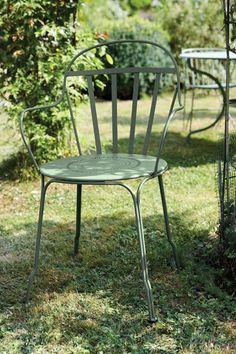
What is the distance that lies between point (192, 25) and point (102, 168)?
664 cm

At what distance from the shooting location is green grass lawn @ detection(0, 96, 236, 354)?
2.21m

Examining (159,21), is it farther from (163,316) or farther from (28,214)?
(163,316)

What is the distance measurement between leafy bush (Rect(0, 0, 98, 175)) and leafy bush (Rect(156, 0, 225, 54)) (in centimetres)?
472

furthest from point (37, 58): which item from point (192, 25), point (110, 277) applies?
point (192, 25)

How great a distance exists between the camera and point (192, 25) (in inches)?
338

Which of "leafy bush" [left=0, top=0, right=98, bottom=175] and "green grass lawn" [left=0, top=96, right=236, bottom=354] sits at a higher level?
"leafy bush" [left=0, top=0, right=98, bottom=175]

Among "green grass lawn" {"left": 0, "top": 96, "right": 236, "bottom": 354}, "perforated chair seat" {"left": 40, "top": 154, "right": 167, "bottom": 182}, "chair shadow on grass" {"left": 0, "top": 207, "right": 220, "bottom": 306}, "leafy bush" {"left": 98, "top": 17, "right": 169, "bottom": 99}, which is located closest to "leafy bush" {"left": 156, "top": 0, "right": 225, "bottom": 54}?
"leafy bush" {"left": 98, "top": 17, "right": 169, "bottom": 99}

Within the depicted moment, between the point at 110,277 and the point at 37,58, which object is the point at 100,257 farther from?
the point at 37,58

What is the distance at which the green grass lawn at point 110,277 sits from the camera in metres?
2.21

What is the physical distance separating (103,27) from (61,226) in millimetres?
5417

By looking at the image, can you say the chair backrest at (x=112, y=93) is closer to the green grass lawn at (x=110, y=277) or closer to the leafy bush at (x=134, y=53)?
the green grass lawn at (x=110, y=277)

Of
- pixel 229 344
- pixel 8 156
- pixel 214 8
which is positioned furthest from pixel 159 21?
pixel 229 344

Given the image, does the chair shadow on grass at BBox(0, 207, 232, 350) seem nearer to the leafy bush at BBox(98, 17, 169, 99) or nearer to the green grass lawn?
the green grass lawn

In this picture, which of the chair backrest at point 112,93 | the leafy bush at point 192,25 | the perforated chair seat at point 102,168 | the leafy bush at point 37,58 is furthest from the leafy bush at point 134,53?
the perforated chair seat at point 102,168
